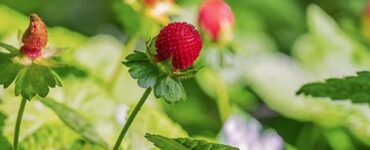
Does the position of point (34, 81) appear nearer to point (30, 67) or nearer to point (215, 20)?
point (30, 67)

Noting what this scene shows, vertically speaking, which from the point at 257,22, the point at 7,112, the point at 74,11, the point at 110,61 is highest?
the point at 257,22

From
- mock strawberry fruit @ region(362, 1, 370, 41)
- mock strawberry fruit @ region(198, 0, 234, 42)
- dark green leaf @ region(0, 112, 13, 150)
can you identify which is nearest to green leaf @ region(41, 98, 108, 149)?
dark green leaf @ region(0, 112, 13, 150)

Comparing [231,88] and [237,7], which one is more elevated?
[237,7]

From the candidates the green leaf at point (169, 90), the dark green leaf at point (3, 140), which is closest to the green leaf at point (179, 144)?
the green leaf at point (169, 90)

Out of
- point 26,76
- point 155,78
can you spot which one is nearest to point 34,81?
point 26,76

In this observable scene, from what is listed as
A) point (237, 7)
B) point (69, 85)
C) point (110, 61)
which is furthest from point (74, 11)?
point (69, 85)

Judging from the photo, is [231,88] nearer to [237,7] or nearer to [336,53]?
[336,53]

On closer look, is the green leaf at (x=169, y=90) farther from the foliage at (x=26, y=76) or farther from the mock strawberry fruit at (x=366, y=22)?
the mock strawberry fruit at (x=366, y=22)
